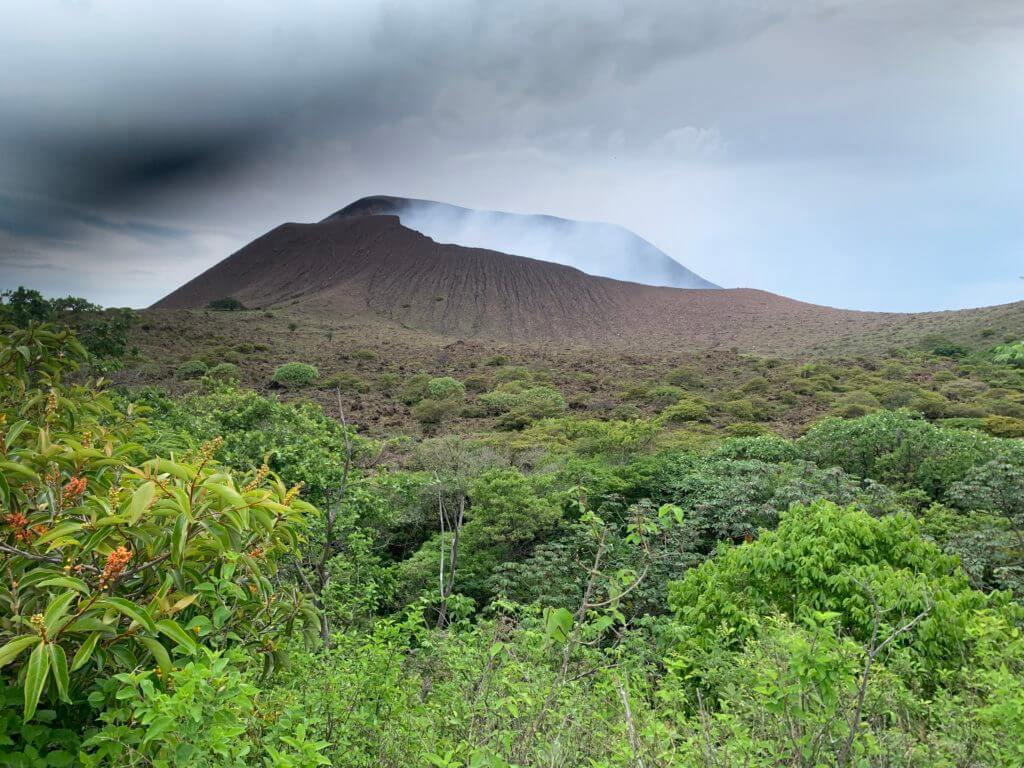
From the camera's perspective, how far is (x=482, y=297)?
73.8 meters

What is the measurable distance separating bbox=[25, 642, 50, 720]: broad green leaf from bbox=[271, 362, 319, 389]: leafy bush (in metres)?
29.6

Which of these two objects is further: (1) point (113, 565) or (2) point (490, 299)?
(2) point (490, 299)

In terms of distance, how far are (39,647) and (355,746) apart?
1686mm

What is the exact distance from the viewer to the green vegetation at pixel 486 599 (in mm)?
1793

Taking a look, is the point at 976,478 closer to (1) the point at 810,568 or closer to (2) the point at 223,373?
(1) the point at 810,568

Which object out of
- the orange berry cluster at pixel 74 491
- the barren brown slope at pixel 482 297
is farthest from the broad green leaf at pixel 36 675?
the barren brown slope at pixel 482 297

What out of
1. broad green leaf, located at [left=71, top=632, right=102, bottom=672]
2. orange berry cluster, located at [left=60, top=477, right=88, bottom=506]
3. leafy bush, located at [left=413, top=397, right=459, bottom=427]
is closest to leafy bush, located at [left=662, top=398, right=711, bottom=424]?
leafy bush, located at [left=413, top=397, right=459, bottom=427]

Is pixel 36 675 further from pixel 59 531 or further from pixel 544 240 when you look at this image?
pixel 544 240

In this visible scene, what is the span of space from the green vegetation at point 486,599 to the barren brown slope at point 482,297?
46966mm

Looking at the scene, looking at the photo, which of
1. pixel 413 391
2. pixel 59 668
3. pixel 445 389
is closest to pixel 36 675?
pixel 59 668

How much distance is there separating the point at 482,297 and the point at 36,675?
73.1m

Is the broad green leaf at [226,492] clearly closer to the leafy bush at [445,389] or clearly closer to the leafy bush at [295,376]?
the leafy bush at [445,389]

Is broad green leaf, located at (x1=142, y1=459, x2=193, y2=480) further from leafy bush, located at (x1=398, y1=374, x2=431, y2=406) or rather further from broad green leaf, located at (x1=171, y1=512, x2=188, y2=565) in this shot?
leafy bush, located at (x1=398, y1=374, x2=431, y2=406)

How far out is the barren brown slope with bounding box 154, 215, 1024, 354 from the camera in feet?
206
